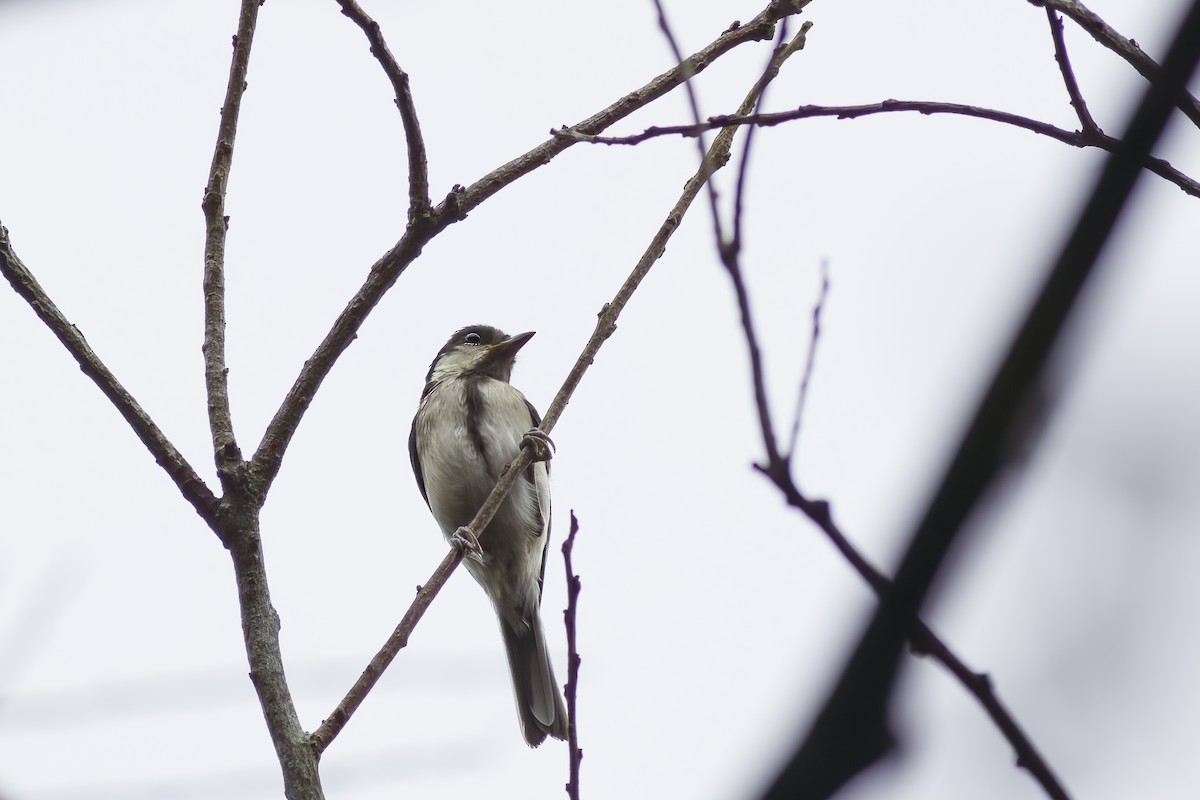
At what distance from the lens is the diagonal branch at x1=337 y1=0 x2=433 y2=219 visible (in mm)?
3902

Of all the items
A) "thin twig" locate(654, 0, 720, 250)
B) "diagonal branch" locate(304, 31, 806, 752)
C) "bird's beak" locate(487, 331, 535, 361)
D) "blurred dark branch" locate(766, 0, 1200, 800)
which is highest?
"bird's beak" locate(487, 331, 535, 361)

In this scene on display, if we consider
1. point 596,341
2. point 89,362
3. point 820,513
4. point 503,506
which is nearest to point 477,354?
point 503,506

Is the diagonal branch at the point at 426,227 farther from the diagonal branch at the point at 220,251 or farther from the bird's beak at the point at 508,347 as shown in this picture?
the bird's beak at the point at 508,347

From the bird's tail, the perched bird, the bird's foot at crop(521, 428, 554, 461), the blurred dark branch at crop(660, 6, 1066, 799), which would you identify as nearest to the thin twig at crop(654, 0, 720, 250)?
the blurred dark branch at crop(660, 6, 1066, 799)

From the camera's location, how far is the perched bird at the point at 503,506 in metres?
7.34

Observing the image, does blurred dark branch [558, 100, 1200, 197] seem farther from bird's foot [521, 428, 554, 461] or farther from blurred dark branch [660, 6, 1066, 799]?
bird's foot [521, 428, 554, 461]

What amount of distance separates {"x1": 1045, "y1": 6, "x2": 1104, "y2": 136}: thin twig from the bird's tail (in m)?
4.87

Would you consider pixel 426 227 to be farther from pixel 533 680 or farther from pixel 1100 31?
pixel 533 680

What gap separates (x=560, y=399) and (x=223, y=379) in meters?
1.28

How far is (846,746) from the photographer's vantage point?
1069mm

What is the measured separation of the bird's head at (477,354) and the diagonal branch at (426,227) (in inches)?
150

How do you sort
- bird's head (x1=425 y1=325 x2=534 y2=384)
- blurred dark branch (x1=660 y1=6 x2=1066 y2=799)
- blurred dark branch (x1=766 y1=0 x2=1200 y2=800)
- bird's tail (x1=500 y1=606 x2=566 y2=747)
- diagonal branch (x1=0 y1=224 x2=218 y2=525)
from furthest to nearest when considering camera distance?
bird's head (x1=425 y1=325 x2=534 y2=384)
bird's tail (x1=500 y1=606 x2=566 y2=747)
diagonal branch (x1=0 y1=224 x2=218 y2=525)
blurred dark branch (x1=660 y1=6 x2=1066 y2=799)
blurred dark branch (x1=766 y1=0 x2=1200 y2=800)

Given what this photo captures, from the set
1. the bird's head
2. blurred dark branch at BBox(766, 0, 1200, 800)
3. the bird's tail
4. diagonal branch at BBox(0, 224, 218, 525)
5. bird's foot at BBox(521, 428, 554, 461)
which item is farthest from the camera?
the bird's head

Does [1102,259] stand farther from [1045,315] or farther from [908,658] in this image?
[908,658]
